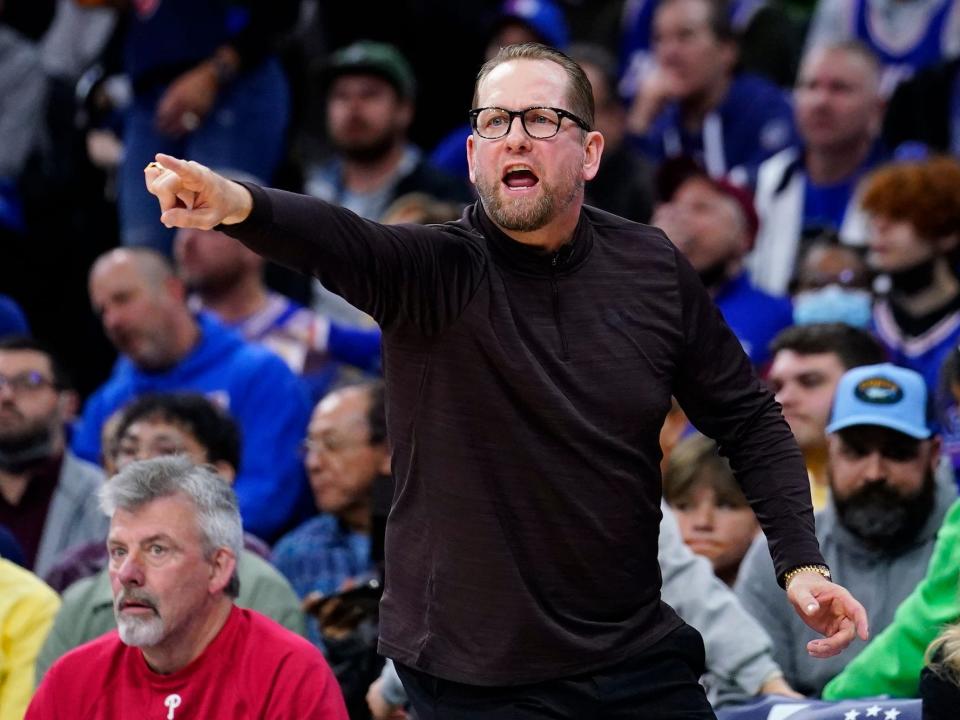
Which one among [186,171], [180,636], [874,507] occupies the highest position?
[186,171]

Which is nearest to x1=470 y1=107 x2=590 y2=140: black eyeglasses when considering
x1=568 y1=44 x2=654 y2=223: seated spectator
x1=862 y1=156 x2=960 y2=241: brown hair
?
x1=862 y1=156 x2=960 y2=241: brown hair

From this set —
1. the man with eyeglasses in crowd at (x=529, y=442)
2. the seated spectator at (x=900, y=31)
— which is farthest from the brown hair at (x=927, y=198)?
the man with eyeglasses in crowd at (x=529, y=442)

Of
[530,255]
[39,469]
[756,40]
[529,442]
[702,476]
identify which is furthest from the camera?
[756,40]

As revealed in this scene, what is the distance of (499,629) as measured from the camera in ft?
10.4

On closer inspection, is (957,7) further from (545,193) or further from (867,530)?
(545,193)

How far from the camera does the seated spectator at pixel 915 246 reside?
21.8 feet

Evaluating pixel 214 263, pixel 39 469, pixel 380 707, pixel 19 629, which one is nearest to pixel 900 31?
pixel 214 263

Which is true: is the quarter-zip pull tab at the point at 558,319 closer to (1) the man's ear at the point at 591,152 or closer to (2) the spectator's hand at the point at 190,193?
(1) the man's ear at the point at 591,152

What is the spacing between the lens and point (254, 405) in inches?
271

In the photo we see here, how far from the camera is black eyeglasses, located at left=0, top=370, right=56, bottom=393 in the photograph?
654cm

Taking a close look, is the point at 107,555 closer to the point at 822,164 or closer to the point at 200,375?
the point at 200,375

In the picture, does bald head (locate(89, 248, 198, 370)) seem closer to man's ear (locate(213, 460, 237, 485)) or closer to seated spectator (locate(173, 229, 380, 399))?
seated spectator (locate(173, 229, 380, 399))

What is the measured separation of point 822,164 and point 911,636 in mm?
4018

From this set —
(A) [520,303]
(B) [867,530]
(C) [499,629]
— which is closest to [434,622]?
(C) [499,629]
